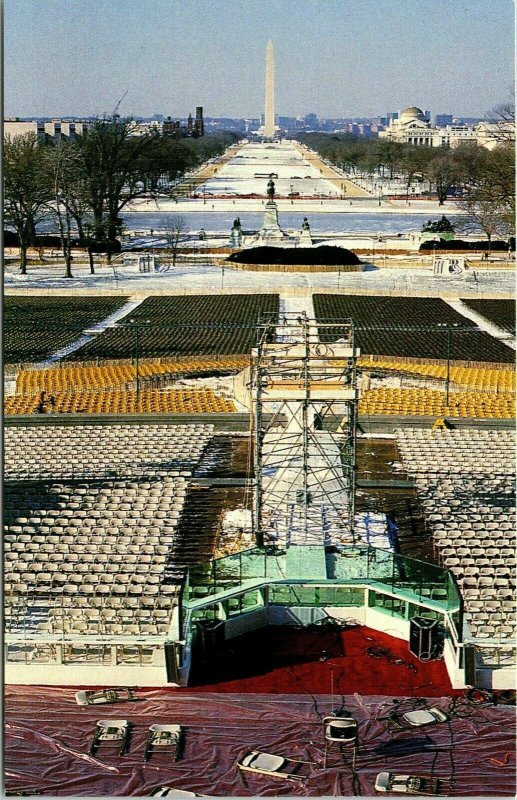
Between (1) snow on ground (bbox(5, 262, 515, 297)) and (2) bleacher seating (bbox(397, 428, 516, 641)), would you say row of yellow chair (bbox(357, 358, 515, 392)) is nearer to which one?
(2) bleacher seating (bbox(397, 428, 516, 641))

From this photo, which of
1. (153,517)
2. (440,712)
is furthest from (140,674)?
(153,517)

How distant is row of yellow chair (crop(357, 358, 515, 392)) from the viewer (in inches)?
1321

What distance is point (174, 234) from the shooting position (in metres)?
71.8

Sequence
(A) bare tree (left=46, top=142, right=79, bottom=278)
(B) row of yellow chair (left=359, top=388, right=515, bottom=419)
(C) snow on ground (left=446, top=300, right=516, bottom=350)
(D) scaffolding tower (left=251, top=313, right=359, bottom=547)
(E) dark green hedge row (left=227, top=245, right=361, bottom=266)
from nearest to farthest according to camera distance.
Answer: (D) scaffolding tower (left=251, top=313, right=359, bottom=547) < (B) row of yellow chair (left=359, top=388, right=515, bottom=419) < (C) snow on ground (left=446, top=300, right=516, bottom=350) < (E) dark green hedge row (left=227, top=245, right=361, bottom=266) < (A) bare tree (left=46, top=142, right=79, bottom=278)

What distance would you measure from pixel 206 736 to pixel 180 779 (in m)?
1.01

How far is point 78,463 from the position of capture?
24.7 meters

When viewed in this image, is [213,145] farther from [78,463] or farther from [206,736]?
[206,736]

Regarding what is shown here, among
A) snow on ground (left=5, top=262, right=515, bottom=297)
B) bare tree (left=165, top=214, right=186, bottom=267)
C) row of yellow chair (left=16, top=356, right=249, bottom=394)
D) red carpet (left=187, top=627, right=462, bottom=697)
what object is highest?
bare tree (left=165, top=214, right=186, bottom=267)

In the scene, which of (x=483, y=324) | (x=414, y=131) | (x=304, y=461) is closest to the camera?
(x=304, y=461)

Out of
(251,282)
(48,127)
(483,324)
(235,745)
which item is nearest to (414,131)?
(48,127)

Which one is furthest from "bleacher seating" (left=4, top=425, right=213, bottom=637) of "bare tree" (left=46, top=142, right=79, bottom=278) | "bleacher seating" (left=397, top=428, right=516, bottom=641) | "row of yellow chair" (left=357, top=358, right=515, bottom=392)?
"bare tree" (left=46, top=142, right=79, bottom=278)

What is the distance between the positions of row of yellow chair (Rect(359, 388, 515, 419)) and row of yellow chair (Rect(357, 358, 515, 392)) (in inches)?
36.2

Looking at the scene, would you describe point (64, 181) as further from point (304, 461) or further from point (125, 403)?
point (304, 461)

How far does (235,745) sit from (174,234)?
198 ft
